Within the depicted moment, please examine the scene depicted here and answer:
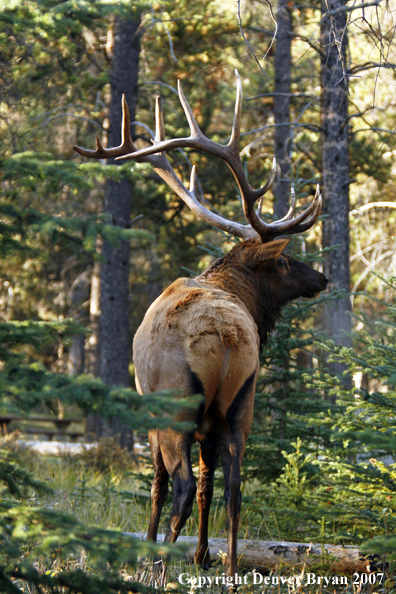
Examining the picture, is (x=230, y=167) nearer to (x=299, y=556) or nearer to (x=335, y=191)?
(x=335, y=191)

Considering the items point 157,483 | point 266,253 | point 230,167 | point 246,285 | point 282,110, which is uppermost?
point 282,110

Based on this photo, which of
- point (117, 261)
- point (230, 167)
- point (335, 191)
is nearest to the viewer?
point (230, 167)

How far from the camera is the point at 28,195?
36.3 ft

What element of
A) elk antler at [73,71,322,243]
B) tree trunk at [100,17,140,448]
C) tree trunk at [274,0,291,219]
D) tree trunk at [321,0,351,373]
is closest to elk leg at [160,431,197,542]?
elk antler at [73,71,322,243]

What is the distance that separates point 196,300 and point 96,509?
2.75 metres

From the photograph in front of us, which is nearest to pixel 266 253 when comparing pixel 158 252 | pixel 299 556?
pixel 299 556

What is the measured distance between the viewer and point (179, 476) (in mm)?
3828

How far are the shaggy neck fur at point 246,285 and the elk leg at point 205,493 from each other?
131 centimetres

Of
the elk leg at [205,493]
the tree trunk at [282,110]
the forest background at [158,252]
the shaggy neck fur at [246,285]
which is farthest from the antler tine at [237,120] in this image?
the tree trunk at [282,110]

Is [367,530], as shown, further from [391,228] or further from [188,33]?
[391,228]

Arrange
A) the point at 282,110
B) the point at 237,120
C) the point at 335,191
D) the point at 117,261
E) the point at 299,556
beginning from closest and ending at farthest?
the point at 299,556 → the point at 237,120 → the point at 335,191 → the point at 117,261 → the point at 282,110

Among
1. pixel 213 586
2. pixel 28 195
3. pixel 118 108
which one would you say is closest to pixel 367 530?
pixel 213 586

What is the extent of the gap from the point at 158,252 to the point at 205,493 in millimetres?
8867

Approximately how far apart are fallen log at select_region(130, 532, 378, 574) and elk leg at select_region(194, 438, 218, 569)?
0.41ft
